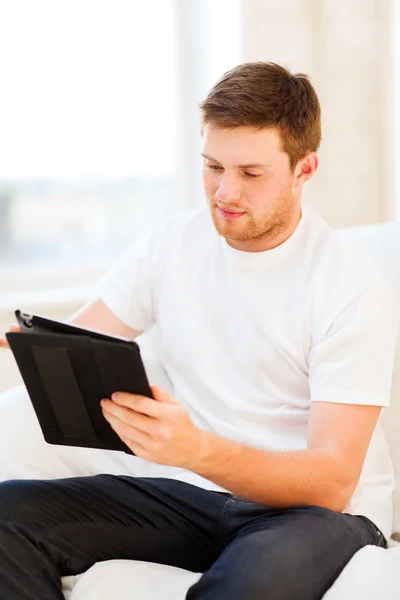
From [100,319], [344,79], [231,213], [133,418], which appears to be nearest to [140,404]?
[133,418]

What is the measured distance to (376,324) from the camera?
149 centimetres

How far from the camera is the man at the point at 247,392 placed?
4.37 ft

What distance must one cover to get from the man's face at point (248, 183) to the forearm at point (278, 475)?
44 centimetres

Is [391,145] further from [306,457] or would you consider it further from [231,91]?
[306,457]

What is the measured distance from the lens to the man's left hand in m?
1.22

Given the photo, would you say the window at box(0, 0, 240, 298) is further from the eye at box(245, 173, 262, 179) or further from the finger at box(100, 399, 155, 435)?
the finger at box(100, 399, 155, 435)

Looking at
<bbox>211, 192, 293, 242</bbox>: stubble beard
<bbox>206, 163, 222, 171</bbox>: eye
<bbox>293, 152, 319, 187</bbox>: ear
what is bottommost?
<bbox>211, 192, 293, 242</bbox>: stubble beard

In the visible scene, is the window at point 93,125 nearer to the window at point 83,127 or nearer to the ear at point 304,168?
the window at point 83,127

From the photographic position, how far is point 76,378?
126cm

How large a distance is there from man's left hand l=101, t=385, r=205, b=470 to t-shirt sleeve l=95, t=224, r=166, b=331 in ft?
1.84

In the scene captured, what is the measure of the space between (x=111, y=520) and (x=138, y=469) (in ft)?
1.08

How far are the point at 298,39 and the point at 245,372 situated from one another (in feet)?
4.50

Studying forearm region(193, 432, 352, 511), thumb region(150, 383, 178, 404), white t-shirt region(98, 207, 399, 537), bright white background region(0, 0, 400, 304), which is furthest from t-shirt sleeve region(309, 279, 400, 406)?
bright white background region(0, 0, 400, 304)

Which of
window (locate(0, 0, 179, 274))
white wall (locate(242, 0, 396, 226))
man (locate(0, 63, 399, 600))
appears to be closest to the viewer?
man (locate(0, 63, 399, 600))
